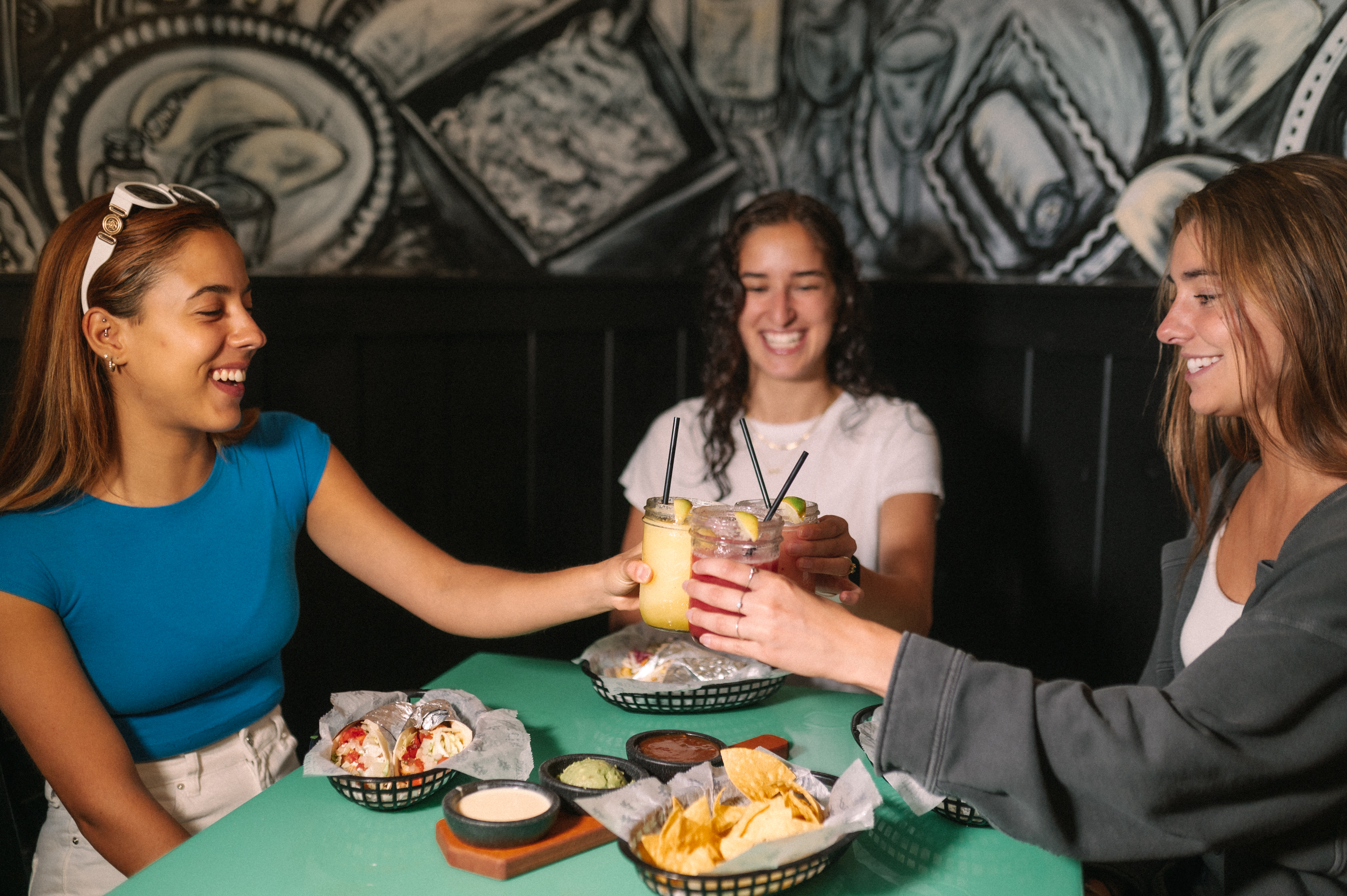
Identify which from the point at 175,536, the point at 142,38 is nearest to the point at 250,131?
the point at 142,38

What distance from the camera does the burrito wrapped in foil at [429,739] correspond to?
4.60 ft

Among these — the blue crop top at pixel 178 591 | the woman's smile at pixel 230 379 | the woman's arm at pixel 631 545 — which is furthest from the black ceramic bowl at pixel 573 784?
the woman's arm at pixel 631 545

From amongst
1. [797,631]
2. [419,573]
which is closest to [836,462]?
[419,573]

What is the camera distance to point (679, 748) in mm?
1504

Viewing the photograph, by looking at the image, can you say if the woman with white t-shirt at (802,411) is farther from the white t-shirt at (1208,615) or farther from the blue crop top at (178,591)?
the blue crop top at (178,591)

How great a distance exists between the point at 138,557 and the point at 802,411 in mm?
1521

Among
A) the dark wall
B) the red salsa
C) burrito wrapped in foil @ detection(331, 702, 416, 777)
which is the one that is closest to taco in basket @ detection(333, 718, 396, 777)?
burrito wrapped in foil @ detection(331, 702, 416, 777)

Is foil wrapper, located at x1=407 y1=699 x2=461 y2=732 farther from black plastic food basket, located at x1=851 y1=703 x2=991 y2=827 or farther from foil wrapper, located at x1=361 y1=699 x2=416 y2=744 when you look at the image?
black plastic food basket, located at x1=851 y1=703 x2=991 y2=827

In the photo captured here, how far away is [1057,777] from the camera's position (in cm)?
121

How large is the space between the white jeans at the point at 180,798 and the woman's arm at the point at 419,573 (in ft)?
1.12

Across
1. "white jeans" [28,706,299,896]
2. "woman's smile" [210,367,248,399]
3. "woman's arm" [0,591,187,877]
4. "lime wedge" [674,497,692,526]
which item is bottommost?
"white jeans" [28,706,299,896]

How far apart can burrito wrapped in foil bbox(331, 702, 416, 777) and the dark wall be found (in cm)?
128

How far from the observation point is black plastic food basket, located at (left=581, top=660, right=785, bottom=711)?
5.49 ft

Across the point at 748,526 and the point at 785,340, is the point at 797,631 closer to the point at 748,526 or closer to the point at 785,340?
the point at 748,526
